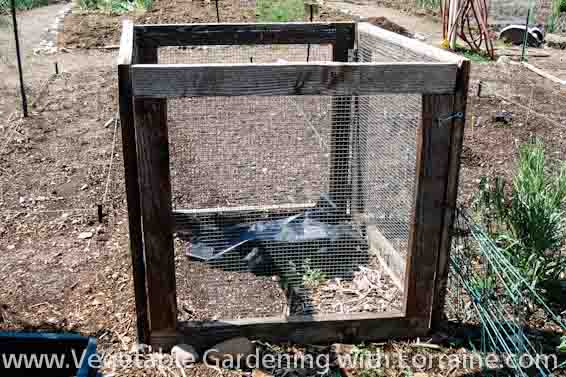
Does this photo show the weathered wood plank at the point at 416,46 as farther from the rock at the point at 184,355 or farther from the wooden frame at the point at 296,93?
the rock at the point at 184,355

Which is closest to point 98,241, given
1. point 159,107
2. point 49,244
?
point 49,244

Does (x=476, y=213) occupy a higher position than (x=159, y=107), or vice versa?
(x=159, y=107)

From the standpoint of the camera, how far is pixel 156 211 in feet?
9.11

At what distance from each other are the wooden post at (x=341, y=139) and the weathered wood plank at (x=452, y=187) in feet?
2.45

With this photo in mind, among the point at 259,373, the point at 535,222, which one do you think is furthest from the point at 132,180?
the point at 535,222

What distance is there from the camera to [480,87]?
711cm

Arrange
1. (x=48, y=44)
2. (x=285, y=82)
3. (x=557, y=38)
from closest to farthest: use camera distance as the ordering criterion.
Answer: (x=285, y=82) → (x=48, y=44) → (x=557, y=38)

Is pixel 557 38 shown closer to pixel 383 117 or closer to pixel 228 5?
pixel 228 5

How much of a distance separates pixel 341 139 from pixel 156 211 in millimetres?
1366

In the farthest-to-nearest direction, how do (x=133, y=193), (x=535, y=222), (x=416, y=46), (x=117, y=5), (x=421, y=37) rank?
(x=117, y=5) < (x=421, y=37) < (x=535, y=222) < (x=416, y=46) < (x=133, y=193)

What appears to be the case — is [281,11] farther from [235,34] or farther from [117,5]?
[235,34]

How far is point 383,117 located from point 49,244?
2229mm

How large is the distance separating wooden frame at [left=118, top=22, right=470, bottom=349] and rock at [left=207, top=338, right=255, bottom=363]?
61 millimetres

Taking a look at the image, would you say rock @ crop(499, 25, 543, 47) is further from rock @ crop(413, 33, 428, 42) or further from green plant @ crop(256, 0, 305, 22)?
green plant @ crop(256, 0, 305, 22)
